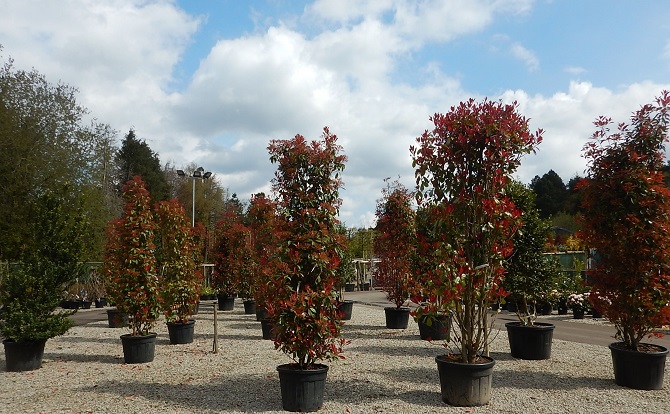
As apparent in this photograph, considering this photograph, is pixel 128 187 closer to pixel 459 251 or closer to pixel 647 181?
pixel 459 251

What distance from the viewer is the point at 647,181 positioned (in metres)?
6.52

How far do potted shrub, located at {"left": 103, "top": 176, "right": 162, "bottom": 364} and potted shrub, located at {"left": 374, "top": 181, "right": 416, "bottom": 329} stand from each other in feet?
17.7

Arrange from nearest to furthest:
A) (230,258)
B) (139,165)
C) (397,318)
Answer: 1. (397,318)
2. (230,258)
3. (139,165)

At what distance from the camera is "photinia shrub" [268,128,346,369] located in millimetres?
5602

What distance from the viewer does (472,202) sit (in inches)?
233

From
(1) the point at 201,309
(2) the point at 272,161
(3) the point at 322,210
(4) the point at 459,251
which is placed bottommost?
(1) the point at 201,309

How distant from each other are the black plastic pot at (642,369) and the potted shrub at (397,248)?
540 cm

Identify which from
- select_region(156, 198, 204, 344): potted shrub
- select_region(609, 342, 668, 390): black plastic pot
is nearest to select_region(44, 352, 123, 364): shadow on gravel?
select_region(156, 198, 204, 344): potted shrub

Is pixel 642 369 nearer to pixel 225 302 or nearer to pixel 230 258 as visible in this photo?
pixel 230 258

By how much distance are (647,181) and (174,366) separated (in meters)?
7.34

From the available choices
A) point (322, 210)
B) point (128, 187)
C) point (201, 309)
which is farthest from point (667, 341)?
point (201, 309)

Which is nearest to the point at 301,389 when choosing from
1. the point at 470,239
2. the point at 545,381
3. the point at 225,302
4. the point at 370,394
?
the point at 370,394

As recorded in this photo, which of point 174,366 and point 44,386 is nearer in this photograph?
point 44,386

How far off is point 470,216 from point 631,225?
2221mm
